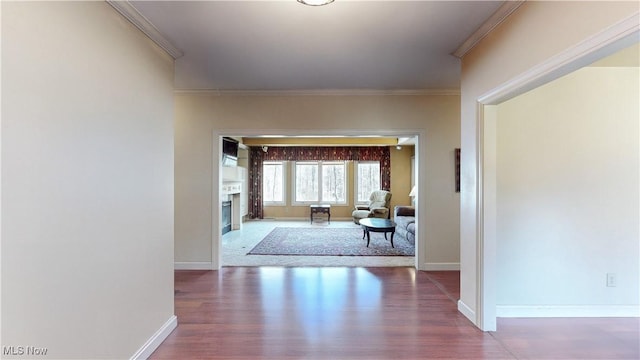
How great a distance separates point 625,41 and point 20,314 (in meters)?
2.82

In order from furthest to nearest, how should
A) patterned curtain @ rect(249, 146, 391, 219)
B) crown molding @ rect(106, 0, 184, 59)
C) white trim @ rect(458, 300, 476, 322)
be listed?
patterned curtain @ rect(249, 146, 391, 219), white trim @ rect(458, 300, 476, 322), crown molding @ rect(106, 0, 184, 59)

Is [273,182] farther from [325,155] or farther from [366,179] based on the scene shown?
[366,179]

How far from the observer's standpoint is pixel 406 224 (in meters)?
6.07

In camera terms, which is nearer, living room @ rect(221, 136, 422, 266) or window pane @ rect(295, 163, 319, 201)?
living room @ rect(221, 136, 422, 266)

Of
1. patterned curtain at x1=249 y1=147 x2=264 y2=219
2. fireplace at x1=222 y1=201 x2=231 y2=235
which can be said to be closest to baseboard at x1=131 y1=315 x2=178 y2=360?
fireplace at x1=222 y1=201 x2=231 y2=235

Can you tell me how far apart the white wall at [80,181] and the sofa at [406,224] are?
449 cm

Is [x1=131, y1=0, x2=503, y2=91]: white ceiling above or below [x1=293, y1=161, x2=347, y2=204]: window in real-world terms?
above

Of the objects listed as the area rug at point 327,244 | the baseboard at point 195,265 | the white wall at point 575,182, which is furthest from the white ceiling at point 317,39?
the area rug at point 327,244

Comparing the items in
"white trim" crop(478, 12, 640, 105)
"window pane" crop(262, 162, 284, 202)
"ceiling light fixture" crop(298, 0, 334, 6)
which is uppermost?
"ceiling light fixture" crop(298, 0, 334, 6)

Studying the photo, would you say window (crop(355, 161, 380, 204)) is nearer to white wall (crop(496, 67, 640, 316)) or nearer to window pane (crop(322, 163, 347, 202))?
window pane (crop(322, 163, 347, 202))

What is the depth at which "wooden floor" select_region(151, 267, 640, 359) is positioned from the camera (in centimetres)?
222

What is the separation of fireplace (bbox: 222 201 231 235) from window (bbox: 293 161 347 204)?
256cm

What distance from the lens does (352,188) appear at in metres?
9.54

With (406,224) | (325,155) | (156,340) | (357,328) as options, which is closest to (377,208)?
(406,224)
